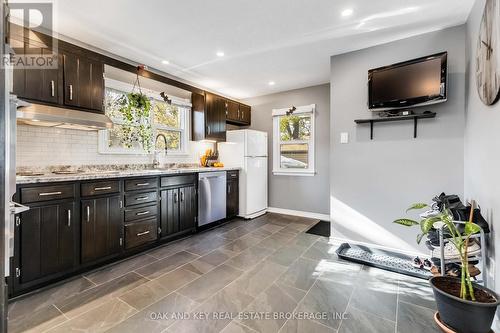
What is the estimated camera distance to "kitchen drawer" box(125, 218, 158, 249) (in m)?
2.70

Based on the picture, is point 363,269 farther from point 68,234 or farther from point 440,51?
point 68,234

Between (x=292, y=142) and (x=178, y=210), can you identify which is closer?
(x=178, y=210)

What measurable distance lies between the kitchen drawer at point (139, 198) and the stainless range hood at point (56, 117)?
0.86 meters

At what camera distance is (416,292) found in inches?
79.4

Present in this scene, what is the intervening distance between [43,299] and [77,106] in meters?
1.93

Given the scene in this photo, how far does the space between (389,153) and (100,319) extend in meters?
3.24

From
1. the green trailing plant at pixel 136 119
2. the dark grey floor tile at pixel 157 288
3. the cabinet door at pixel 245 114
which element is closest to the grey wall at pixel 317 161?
the cabinet door at pixel 245 114

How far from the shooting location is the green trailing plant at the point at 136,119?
335 centimetres

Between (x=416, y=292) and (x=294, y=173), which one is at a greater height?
(x=294, y=173)

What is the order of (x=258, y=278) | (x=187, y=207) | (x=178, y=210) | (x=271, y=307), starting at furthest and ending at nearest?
(x=187, y=207), (x=178, y=210), (x=258, y=278), (x=271, y=307)

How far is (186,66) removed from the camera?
3.56 m

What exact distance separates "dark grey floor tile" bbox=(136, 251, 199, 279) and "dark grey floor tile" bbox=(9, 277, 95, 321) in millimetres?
468

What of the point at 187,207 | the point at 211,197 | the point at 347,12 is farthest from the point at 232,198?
the point at 347,12

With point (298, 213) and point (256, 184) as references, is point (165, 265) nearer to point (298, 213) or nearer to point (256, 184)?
point (256, 184)
